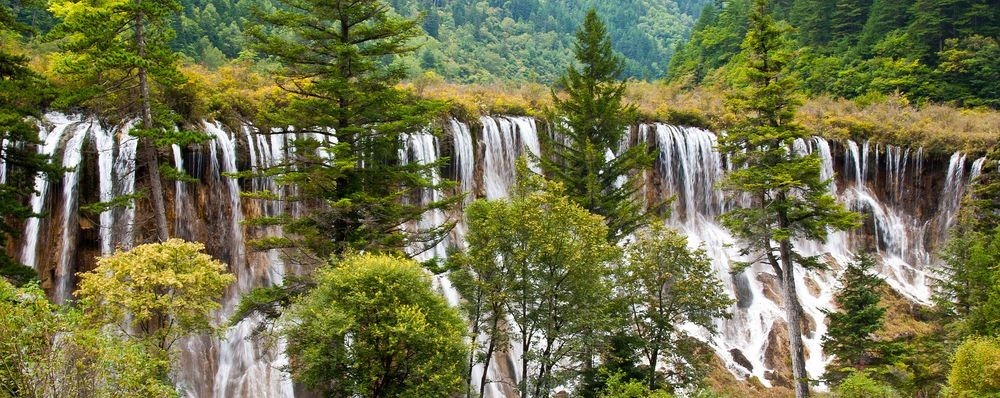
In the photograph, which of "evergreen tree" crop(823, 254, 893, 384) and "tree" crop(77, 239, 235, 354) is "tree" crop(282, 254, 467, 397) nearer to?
"tree" crop(77, 239, 235, 354)

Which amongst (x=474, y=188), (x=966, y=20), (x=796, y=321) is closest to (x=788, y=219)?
(x=796, y=321)

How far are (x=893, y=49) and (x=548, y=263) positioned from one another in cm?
4826

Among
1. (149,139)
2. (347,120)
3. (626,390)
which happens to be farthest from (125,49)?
(626,390)

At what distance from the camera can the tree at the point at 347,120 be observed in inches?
580

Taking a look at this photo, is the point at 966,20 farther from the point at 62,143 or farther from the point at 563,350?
the point at 62,143

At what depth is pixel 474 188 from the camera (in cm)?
2936

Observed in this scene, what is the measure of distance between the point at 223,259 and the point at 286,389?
5.06 metres

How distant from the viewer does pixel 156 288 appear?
43.2ft

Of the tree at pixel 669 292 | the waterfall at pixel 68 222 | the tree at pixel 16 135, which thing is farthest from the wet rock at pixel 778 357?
the tree at pixel 16 135

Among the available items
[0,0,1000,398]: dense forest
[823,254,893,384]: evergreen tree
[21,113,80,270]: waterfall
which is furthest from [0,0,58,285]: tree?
[823,254,893,384]: evergreen tree

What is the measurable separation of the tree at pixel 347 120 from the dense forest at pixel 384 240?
8cm

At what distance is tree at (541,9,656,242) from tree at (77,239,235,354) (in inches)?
396

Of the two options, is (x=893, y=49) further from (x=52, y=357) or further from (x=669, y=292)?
(x=52, y=357)

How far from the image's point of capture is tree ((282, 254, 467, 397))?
42.0ft
